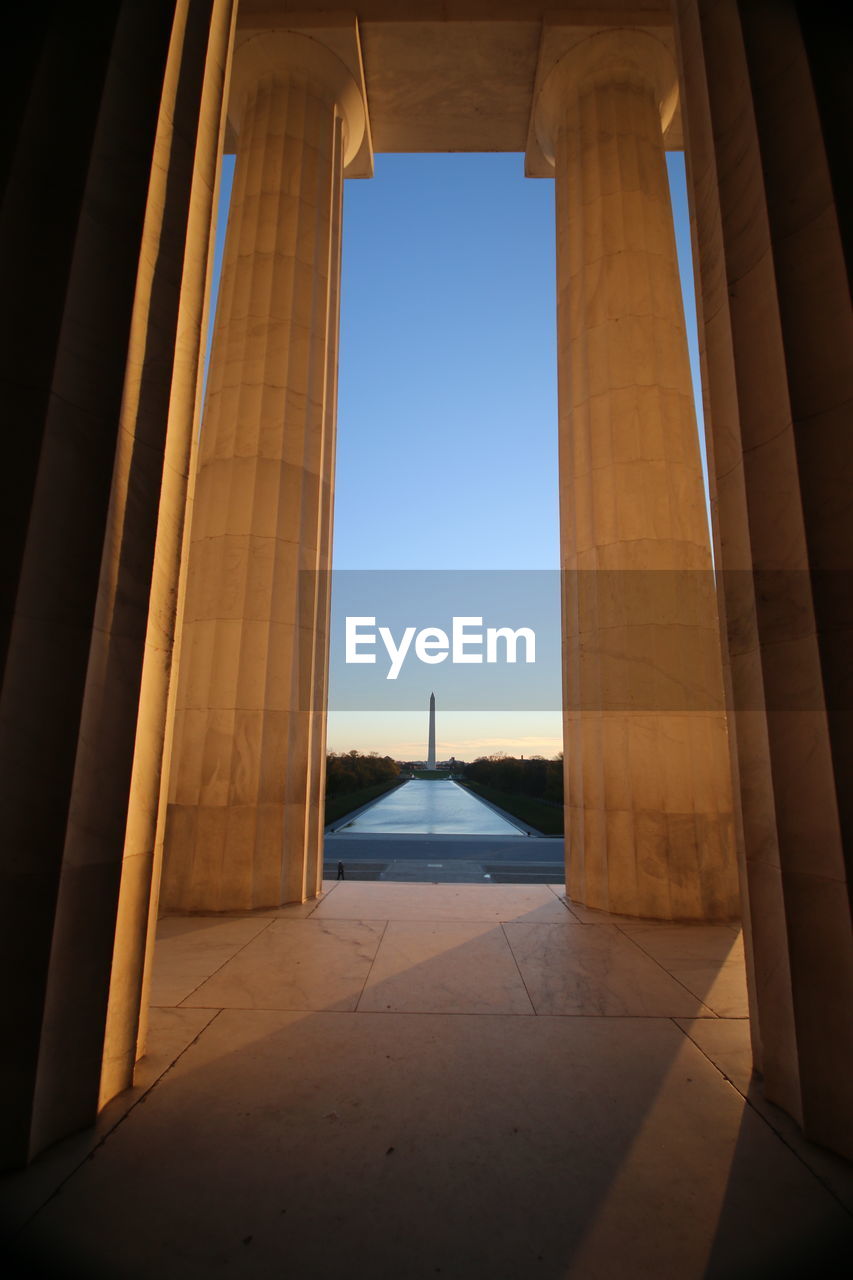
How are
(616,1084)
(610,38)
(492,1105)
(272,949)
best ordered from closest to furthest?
(492,1105) < (616,1084) < (272,949) < (610,38)

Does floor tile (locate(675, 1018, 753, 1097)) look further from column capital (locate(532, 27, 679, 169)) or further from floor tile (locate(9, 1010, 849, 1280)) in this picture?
column capital (locate(532, 27, 679, 169))

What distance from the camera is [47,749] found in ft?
18.6

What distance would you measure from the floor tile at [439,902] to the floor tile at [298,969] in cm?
104

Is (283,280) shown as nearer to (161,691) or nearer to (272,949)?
(161,691)

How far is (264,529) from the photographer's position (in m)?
15.1

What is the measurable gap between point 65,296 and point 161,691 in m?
4.08

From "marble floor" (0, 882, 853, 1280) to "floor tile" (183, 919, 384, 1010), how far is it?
0.07 meters

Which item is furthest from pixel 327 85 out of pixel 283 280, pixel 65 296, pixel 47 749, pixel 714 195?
pixel 47 749

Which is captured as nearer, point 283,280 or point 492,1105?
point 492,1105

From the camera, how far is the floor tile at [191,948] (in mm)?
9188

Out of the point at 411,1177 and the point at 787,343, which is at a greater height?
the point at 787,343

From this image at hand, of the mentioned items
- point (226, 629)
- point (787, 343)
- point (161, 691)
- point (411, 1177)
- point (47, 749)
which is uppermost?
point (787, 343)

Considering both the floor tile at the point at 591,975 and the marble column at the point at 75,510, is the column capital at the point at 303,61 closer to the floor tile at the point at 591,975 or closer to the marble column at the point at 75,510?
the marble column at the point at 75,510

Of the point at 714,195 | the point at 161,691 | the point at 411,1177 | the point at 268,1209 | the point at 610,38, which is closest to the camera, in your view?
the point at 268,1209
